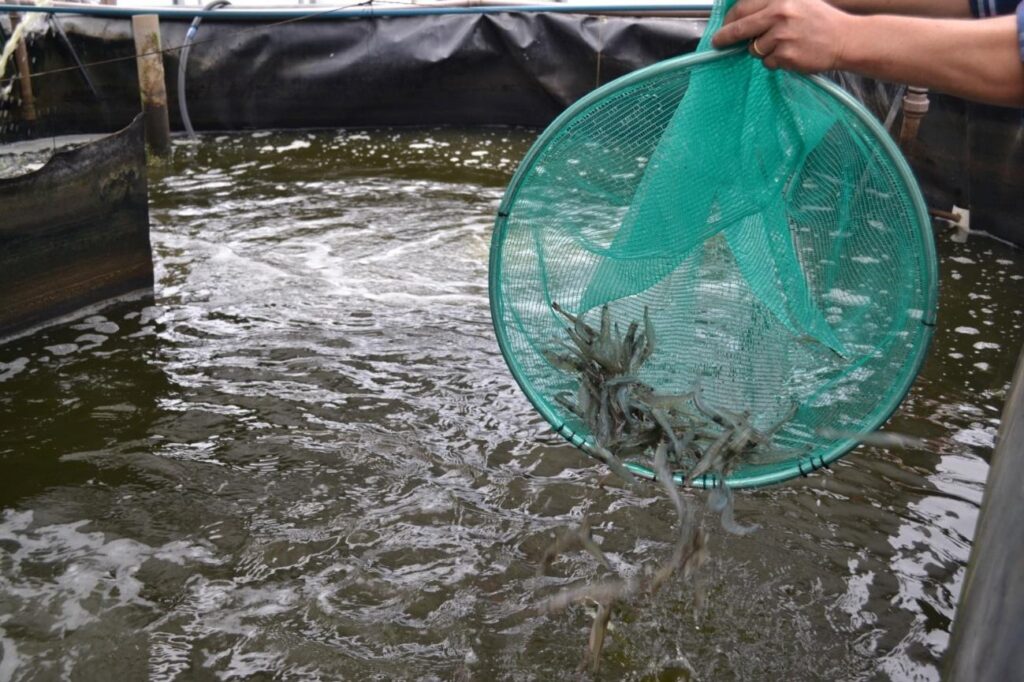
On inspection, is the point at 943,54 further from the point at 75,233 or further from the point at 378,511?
the point at 75,233

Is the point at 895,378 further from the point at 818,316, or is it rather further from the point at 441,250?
the point at 441,250

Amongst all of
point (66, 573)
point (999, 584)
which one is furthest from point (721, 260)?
point (66, 573)

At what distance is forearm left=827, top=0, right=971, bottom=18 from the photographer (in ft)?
9.30

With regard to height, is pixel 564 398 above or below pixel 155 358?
above

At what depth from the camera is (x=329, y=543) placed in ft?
12.0

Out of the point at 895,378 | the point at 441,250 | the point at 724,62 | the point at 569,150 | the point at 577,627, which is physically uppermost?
the point at 724,62

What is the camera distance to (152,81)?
8.62m

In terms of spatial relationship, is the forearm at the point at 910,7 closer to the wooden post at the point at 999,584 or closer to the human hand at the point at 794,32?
the human hand at the point at 794,32

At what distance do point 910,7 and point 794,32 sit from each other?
0.70m

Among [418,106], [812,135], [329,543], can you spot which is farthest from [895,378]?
[418,106]

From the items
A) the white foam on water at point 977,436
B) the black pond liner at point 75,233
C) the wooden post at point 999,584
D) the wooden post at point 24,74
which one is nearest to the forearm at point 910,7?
the wooden post at point 999,584

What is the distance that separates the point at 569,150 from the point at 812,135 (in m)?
0.74

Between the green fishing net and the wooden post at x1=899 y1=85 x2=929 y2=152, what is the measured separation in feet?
14.8

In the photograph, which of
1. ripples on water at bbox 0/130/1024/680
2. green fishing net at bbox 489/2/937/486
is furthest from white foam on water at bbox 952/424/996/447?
green fishing net at bbox 489/2/937/486
